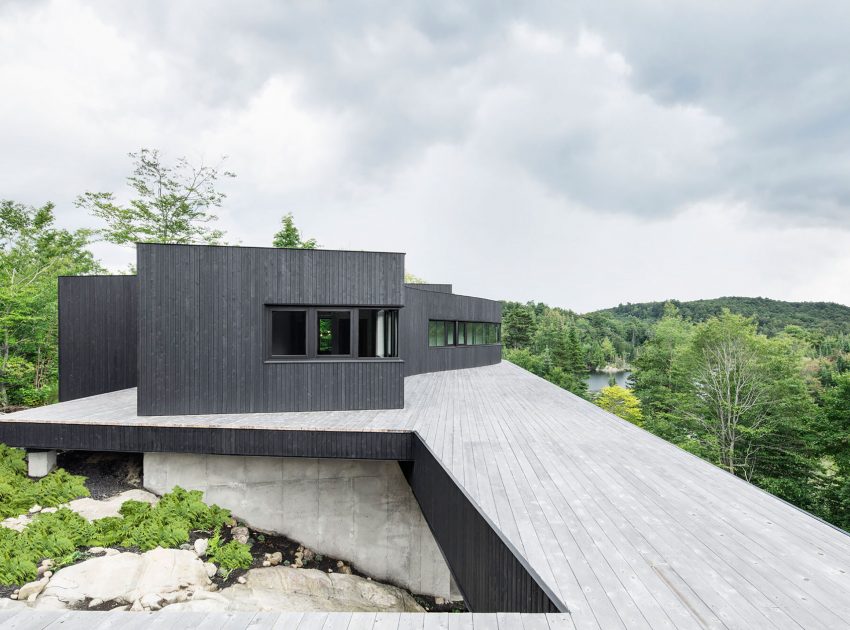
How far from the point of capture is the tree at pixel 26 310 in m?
12.6

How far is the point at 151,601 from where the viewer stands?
448 cm

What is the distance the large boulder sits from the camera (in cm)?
480

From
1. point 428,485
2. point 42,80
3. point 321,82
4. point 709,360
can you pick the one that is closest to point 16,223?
point 42,80

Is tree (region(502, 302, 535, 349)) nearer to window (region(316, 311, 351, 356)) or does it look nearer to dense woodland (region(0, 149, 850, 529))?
dense woodland (region(0, 149, 850, 529))

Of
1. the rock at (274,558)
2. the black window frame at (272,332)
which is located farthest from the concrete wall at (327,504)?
the black window frame at (272,332)

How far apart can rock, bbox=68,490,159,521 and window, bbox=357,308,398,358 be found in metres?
4.48

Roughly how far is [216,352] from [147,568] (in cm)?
341

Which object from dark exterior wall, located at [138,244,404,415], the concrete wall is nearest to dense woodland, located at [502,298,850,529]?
the concrete wall

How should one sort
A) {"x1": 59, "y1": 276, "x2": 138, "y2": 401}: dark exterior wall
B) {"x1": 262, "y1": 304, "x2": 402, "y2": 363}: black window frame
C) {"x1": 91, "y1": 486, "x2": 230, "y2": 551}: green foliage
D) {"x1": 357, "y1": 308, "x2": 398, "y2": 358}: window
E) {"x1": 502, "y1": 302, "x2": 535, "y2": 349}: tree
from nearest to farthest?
{"x1": 91, "y1": 486, "x2": 230, "y2": 551}: green foliage < {"x1": 262, "y1": 304, "x2": 402, "y2": 363}: black window frame < {"x1": 357, "y1": 308, "x2": 398, "y2": 358}: window < {"x1": 59, "y1": 276, "x2": 138, "y2": 401}: dark exterior wall < {"x1": 502, "y1": 302, "x2": 535, "y2": 349}: tree

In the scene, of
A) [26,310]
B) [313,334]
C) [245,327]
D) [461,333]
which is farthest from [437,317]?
[26,310]

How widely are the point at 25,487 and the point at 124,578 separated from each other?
137 inches

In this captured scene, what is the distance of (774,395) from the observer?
1606cm

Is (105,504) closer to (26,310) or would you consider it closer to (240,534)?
(240,534)

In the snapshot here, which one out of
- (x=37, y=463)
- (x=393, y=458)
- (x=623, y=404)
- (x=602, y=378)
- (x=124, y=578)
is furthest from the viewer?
(x=602, y=378)
